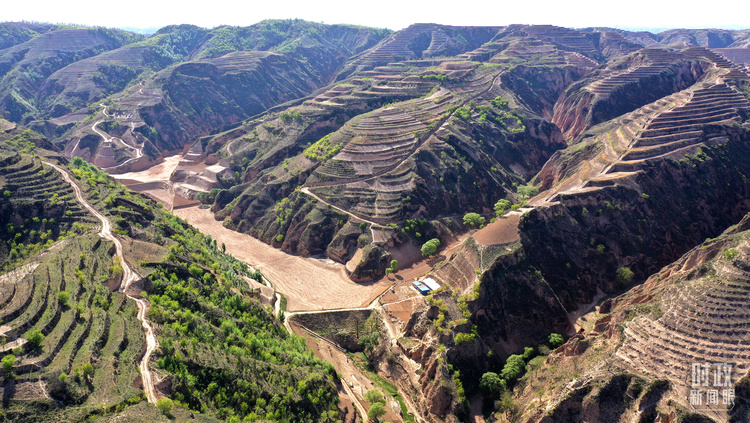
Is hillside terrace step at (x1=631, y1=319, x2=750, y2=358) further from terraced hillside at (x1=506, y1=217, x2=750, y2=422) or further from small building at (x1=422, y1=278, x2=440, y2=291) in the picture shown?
small building at (x1=422, y1=278, x2=440, y2=291)

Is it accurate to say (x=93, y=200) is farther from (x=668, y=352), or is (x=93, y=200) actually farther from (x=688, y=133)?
(x=688, y=133)

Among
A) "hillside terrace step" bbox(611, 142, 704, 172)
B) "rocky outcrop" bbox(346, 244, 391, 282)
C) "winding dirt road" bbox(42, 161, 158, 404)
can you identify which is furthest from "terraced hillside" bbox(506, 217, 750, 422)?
"winding dirt road" bbox(42, 161, 158, 404)

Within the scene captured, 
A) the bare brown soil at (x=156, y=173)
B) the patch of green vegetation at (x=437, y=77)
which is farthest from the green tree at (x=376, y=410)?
the patch of green vegetation at (x=437, y=77)

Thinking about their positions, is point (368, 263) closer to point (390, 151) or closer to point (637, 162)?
point (390, 151)

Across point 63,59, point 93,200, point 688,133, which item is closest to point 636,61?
point 688,133

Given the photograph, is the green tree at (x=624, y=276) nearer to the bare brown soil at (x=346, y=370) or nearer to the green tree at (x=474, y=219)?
the green tree at (x=474, y=219)

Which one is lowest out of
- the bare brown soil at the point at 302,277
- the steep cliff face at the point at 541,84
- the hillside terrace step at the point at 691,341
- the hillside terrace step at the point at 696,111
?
the bare brown soil at the point at 302,277

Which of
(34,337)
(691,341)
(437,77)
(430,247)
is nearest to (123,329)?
(34,337)

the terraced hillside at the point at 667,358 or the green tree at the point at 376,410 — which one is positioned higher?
the terraced hillside at the point at 667,358
